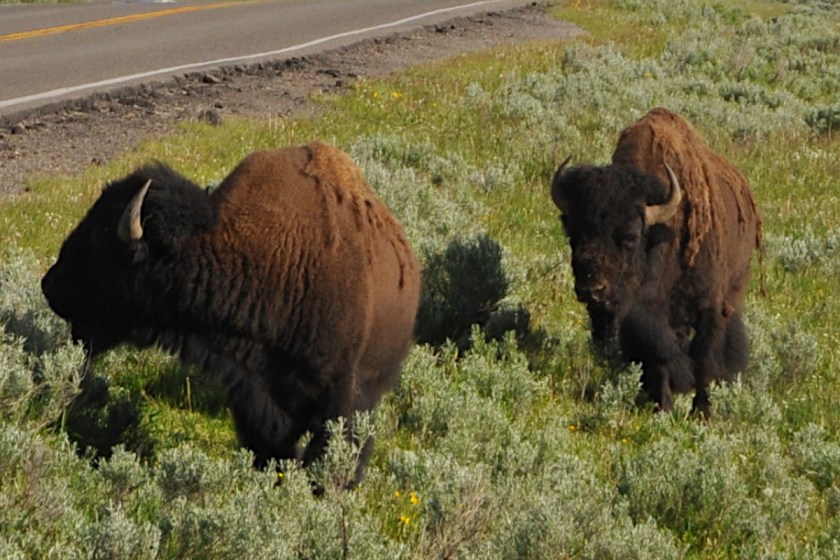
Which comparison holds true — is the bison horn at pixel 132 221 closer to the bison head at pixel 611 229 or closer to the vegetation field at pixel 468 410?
the vegetation field at pixel 468 410

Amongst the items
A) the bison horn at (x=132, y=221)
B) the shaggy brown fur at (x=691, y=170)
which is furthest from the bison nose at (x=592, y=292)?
the bison horn at (x=132, y=221)

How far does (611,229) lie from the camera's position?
8.62 m

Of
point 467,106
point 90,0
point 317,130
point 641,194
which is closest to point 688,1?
point 90,0

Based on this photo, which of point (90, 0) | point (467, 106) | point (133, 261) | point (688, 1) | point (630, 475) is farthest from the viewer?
point (688, 1)

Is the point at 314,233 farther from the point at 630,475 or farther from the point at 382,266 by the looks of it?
the point at 630,475

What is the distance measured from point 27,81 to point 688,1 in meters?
21.3

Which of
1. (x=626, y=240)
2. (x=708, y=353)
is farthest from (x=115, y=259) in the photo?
(x=708, y=353)

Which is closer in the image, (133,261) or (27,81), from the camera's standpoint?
(133,261)

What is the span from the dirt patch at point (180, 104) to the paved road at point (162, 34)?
1.08 feet

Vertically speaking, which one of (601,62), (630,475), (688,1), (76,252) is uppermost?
(76,252)

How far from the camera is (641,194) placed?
880cm

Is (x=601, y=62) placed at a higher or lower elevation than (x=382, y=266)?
lower

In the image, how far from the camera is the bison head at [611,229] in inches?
336

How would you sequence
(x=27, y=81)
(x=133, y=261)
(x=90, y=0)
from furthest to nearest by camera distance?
(x=90, y=0)
(x=27, y=81)
(x=133, y=261)
